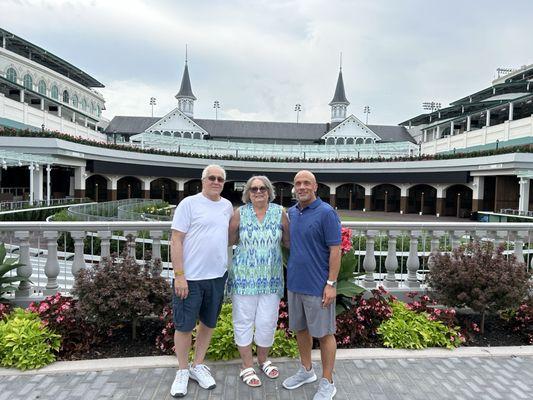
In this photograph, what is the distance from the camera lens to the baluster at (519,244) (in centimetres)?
536

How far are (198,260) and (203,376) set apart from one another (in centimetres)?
113

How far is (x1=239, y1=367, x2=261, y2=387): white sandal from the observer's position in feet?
11.3

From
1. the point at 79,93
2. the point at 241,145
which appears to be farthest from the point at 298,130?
the point at 79,93

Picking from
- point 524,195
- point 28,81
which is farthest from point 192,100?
point 524,195

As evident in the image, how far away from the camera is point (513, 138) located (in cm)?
3134

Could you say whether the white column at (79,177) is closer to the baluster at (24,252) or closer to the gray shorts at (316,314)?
the baluster at (24,252)

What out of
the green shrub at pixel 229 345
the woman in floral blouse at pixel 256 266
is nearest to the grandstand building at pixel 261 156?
the green shrub at pixel 229 345

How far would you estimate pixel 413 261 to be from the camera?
5.35 m

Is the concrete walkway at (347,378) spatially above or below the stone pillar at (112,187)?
below

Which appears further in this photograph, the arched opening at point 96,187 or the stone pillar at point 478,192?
the arched opening at point 96,187

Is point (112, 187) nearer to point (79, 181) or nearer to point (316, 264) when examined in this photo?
point (79, 181)

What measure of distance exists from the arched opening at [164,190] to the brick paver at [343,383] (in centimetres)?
3723

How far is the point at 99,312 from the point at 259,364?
5.89 ft

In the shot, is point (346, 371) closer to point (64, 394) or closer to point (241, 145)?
point (64, 394)
